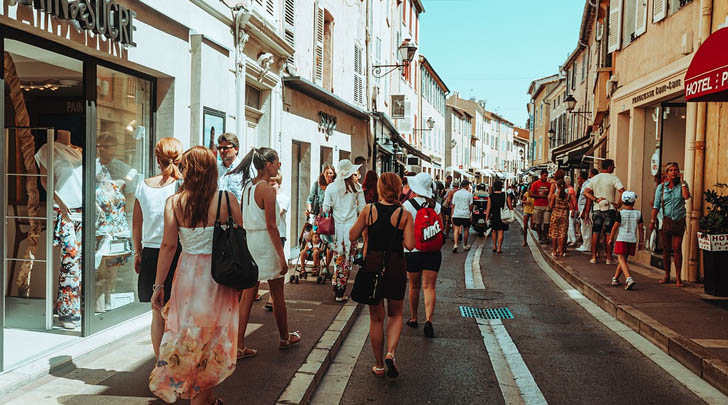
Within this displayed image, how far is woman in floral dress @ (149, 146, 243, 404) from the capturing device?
12.7 feet

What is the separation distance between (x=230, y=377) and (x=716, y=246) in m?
6.73

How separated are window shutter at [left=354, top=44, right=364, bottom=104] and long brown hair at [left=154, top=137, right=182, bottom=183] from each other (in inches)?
604

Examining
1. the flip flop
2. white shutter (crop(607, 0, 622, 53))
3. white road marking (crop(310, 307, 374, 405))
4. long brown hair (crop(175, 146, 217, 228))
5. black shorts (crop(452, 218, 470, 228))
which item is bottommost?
white road marking (crop(310, 307, 374, 405))

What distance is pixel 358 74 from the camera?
66.7ft

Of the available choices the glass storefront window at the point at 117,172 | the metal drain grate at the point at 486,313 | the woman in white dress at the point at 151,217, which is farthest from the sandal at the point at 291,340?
the metal drain grate at the point at 486,313

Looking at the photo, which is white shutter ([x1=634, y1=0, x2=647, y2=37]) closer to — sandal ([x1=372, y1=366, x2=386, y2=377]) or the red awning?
the red awning

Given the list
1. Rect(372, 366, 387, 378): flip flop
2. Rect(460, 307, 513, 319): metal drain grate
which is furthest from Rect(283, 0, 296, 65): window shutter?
Rect(372, 366, 387, 378): flip flop

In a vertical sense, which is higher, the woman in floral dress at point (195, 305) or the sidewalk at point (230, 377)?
the woman in floral dress at point (195, 305)

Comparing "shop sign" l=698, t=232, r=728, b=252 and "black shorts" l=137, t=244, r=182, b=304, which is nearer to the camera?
"black shorts" l=137, t=244, r=182, b=304

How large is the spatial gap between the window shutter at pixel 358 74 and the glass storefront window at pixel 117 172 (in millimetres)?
13128

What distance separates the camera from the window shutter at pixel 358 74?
65.2 feet

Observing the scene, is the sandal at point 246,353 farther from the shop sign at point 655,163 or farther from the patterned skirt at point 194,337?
the shop sign at point 655,163

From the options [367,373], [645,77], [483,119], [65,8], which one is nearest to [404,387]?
[367,373]

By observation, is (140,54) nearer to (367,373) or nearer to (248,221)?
(248,221)
